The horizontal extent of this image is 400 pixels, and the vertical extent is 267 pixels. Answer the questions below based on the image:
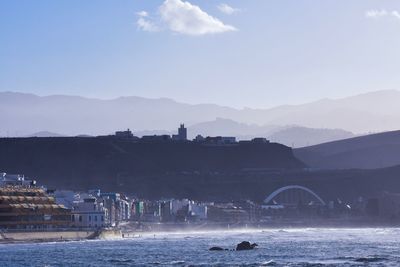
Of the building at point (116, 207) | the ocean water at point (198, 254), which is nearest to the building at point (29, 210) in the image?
the ocean water at point (198, 254)

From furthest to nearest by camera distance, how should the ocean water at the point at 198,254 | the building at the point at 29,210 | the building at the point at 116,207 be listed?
the building at the point at 116,207 → the building at the point at 29,210 → the ocean water at the point at 198,254

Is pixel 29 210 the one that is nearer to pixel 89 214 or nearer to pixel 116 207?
pixel 89 214

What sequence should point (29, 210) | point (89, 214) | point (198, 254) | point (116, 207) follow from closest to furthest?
point (198, 254) < point (29, 210) < point (89, 214) < point (116, 207)

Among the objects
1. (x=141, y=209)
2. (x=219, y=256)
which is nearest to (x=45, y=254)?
(x=219, y=256)

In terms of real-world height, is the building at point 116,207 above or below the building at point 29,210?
above

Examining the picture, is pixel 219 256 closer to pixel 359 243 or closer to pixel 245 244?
pixel 245 244

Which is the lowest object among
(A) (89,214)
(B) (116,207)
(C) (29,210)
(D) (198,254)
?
(D) (198,254)


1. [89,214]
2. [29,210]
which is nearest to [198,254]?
[29,210]

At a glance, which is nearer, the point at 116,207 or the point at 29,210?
the point at 29,210

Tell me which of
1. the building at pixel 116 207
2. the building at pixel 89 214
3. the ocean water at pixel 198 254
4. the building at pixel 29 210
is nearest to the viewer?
the ocean water at pixel 198 254

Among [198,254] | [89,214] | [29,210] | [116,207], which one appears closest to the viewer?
[198,254]

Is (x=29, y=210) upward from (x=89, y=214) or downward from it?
downward

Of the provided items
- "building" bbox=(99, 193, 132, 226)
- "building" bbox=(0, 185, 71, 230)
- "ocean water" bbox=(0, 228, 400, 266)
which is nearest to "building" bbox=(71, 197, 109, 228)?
"building" bbox=(0, 185, 71, 230)

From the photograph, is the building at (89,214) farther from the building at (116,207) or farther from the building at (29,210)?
the building at (116,207)
